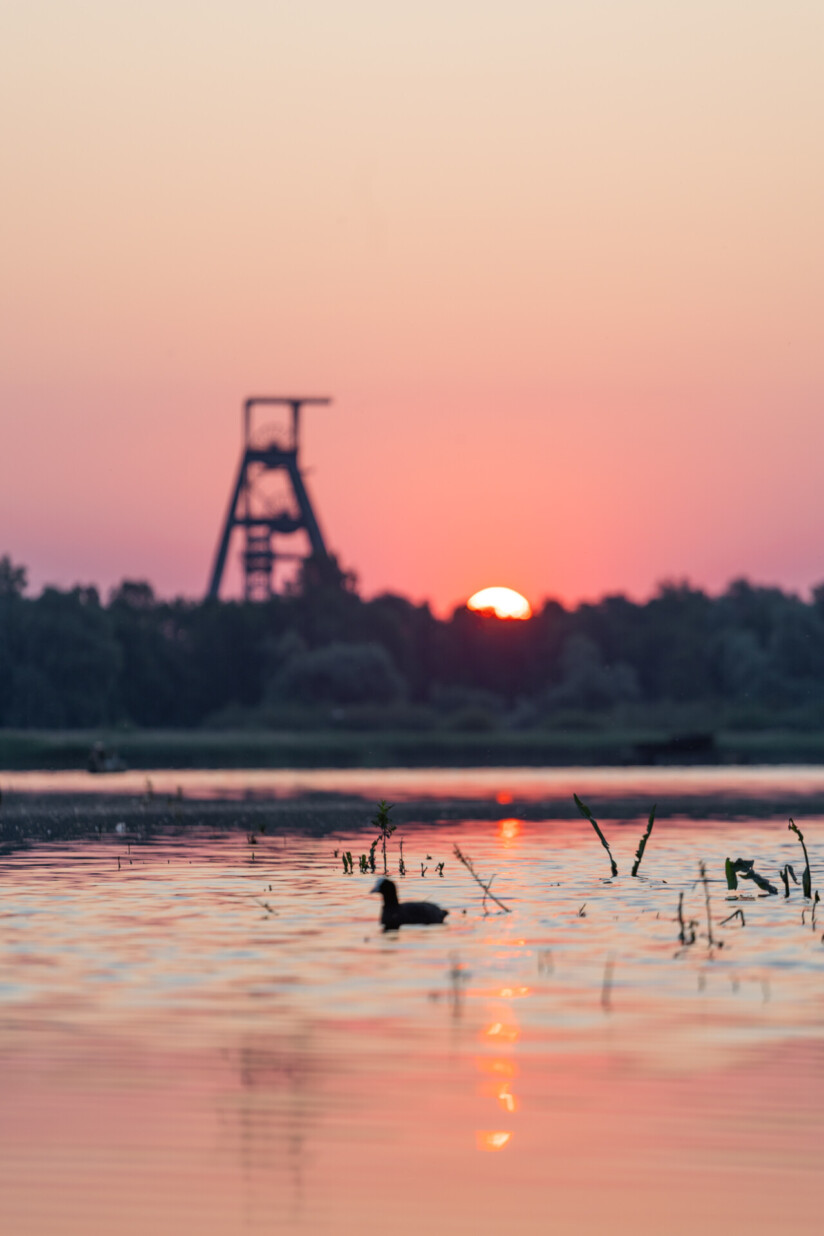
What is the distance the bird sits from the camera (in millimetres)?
28141

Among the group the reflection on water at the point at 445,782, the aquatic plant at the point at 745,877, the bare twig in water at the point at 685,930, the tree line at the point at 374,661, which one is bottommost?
the bare twig in water at the point at 685,930

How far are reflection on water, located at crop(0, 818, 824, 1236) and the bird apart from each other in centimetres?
25

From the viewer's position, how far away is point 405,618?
636 feet

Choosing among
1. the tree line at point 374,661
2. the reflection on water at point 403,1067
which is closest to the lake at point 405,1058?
the reflection on water at point 403,1067

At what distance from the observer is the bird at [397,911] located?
2814 centimetres

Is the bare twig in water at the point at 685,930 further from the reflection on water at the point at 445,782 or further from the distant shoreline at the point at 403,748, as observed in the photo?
the distant shoreline at the point at 403,748

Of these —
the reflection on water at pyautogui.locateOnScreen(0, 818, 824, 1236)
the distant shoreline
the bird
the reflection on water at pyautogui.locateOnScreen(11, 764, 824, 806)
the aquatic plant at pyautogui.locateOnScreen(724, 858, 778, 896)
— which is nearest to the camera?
the reflection on water at pyautogui.locateOnScreen(0, 818, 824, 1236)

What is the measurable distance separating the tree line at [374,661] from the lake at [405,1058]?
122 metres

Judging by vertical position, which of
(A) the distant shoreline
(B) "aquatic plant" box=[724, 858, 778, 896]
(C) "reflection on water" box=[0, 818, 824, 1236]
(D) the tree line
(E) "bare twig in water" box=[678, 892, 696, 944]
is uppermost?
(D) the tree line

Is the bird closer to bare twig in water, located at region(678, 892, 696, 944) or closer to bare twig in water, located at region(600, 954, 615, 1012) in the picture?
bare twig in water, located at region(678, 892, 696, 944)

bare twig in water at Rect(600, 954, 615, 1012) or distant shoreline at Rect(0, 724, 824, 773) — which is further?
distant shoreline at Rect(0, 724, 824, 773)

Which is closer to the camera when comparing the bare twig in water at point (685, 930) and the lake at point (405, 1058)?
the lake at point (405, 1058)

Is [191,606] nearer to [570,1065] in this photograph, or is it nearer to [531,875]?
[531,875]

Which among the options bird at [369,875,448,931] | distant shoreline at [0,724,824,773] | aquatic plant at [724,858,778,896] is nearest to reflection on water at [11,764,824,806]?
distant shoreline at [0,724,824,773]
